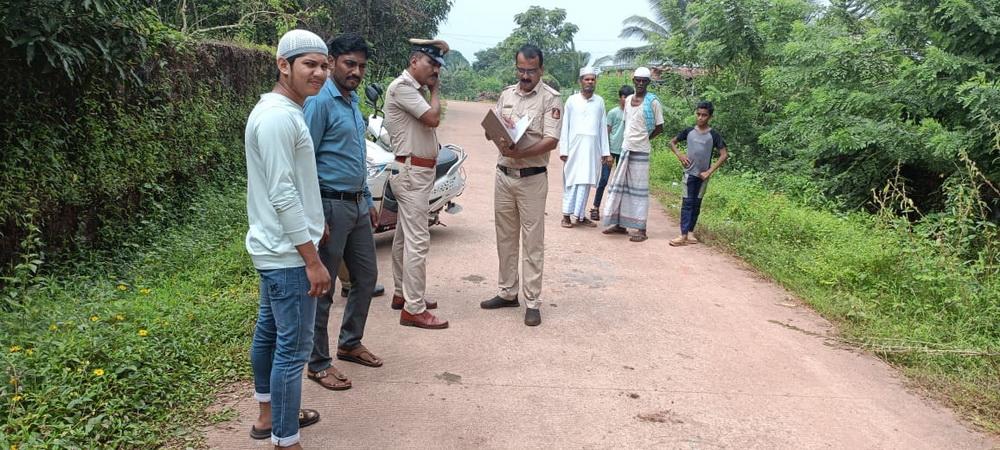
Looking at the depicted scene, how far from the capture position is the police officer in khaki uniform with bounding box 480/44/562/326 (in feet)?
16.2

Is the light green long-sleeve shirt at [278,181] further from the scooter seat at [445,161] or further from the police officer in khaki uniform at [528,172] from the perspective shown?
the scooter seat at [445,161]

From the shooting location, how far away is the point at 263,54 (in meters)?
9.81

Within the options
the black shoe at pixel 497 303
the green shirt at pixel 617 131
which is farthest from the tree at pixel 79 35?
the green shirt at pixel 617 131

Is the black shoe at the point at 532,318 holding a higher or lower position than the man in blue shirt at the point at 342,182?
lower

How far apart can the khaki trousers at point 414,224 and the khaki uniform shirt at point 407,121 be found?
0.37ft

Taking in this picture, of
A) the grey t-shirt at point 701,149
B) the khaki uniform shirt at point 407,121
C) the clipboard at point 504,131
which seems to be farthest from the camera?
the grey t-shirt at point 701,149

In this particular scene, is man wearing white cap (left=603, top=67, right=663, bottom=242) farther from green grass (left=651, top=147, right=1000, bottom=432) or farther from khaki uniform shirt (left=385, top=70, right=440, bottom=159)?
khaki uniform shirt (left=385, top=70, right=440, bottom=159)

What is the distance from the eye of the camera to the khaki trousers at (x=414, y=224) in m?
4.71

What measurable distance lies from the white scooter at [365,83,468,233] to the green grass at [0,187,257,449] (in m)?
1.39

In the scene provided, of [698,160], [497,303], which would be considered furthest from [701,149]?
[497,303]

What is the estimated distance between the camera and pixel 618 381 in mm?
4078

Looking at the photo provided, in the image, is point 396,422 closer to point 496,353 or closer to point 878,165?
point 496,353

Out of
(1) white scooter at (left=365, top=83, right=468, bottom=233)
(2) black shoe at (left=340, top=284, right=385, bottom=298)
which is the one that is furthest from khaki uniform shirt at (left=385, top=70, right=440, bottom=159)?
(1) white scooter at (left=365, top=83, right=468, bottom=233)

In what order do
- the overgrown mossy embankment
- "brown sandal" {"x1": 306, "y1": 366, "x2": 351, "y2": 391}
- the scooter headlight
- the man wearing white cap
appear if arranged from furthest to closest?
1. the man wearing white cap
2. the scooter headlight
3. "brown sandal" {"x1": 306, "y1": 366, "x2": 351, "y2": 391}
4. the overgrown mossy embankment
